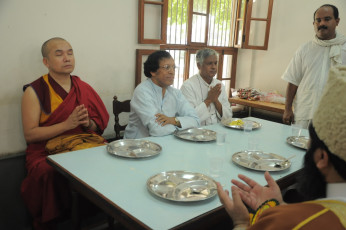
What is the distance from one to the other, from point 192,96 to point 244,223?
6.36 ft

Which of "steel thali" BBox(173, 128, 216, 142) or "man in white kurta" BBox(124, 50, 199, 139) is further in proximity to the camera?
"man in white kurta" BBox(124, 50, 199, 139)

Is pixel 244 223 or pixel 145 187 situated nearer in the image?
pixel 244 223

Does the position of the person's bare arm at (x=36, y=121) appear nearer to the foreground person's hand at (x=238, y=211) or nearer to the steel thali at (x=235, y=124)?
the steel thali at (x=235, y=124)

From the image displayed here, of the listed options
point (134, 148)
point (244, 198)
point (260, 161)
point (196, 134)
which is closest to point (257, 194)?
point (244, 198)

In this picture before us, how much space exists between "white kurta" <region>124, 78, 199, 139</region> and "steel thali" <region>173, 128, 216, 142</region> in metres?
0.11

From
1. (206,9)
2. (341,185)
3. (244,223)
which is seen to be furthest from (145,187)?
(206,9)

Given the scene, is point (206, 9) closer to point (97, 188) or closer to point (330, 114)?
point (97, 188)

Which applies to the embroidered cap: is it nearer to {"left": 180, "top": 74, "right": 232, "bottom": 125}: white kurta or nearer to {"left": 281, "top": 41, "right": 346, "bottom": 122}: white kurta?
{"left": 180, "top": 74, "right": 232, "bottom": 125}: white kurta

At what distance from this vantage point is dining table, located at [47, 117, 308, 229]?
3.76ft

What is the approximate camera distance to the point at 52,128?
2.13 metres

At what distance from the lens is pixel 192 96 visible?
9.72ft

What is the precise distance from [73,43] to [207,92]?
1.30 meters

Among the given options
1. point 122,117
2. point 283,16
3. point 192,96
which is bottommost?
point 122,117

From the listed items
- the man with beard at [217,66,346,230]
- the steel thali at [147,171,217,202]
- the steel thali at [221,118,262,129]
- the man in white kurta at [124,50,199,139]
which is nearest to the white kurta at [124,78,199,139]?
the man in white kurta at [124,50,199,139]
